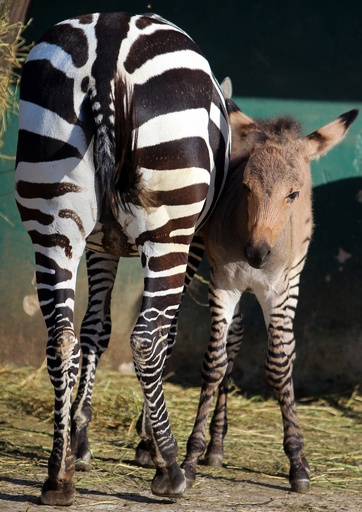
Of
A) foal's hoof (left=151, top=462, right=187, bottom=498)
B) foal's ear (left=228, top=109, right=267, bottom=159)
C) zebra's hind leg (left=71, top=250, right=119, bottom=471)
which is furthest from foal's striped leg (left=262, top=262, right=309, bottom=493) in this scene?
zebra's hind leg (left=71, top=250, right=119, bottom=471)

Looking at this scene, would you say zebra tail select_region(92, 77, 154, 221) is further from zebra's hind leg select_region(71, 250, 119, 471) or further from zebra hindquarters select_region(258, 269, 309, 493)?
zebra's hind leg select_region(71, 250, 119, 471)

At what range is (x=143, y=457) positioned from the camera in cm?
536

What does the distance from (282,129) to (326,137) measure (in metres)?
0.31

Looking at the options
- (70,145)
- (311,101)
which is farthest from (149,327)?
(311,101)

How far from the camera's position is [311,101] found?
25.6 feet

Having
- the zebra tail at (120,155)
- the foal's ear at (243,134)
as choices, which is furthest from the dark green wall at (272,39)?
the zebra tail at (120,155)

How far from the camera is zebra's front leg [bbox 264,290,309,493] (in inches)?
203

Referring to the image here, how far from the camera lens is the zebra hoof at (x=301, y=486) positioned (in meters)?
4.99

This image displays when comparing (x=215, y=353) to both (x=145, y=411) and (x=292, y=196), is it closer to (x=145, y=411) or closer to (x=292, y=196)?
(x=145, y=411)

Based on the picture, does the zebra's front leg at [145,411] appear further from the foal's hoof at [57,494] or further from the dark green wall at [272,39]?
the dark green wall at [272,39]

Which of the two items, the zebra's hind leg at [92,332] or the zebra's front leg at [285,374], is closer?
the zebra's front leg at [285,374]

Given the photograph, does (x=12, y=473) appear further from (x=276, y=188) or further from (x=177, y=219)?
(x=276, y=188)

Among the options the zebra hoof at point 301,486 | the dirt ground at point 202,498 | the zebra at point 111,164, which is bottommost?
the dirt ground at point 202,498

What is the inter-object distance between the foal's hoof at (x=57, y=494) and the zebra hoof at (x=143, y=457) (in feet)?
3.43
